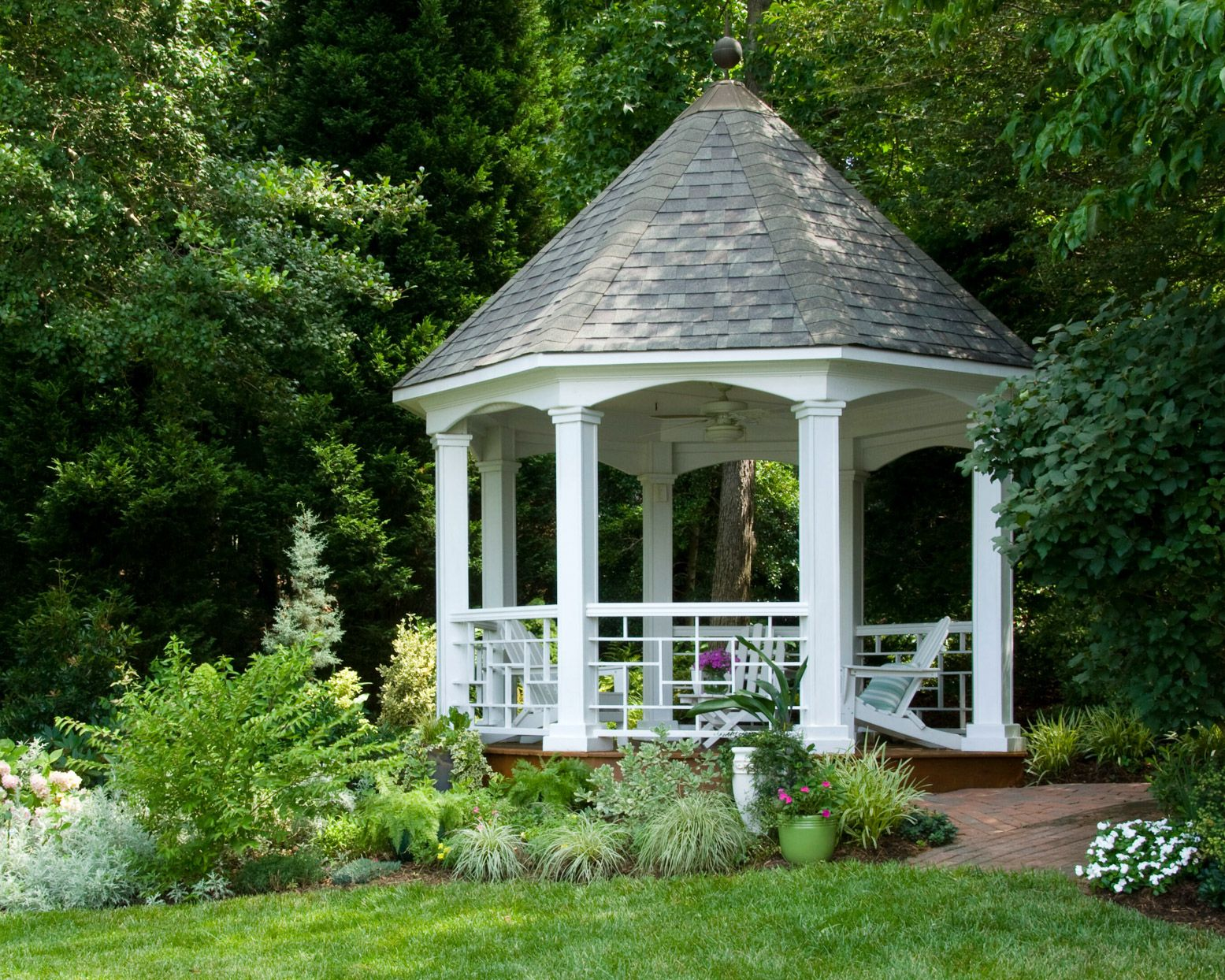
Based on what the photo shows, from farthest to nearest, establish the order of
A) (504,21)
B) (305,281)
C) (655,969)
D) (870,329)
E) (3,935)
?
(504,21), (305,281), (870,329), (3,935), (655,969)

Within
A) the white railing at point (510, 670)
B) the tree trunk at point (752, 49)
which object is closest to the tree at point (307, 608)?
the white railing at point (510, 670)

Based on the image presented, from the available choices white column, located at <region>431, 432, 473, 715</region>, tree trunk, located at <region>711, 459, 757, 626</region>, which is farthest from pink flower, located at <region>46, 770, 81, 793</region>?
tree trunk, located at <region>711, 459, 757, 626</region>

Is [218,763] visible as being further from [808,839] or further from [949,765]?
[949,765]

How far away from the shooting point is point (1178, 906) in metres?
6.45

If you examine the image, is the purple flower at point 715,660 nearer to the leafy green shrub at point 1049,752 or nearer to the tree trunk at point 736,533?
the leafy green shrub at point 1049,752

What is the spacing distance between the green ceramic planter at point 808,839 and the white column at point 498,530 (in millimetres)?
4258

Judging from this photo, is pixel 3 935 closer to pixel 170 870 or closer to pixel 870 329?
pixel 170 870

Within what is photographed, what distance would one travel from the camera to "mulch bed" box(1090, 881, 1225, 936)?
6.27 m

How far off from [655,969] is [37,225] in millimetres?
8982

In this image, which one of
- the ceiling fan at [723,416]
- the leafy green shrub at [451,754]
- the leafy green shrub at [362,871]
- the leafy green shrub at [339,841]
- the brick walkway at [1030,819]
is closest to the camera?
the brick walkway at [1030,819]

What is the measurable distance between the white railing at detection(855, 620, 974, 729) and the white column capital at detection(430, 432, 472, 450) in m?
3.93

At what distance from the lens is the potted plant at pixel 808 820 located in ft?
24.7

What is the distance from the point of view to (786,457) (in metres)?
12.9

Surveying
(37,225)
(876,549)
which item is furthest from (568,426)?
(876,549)
